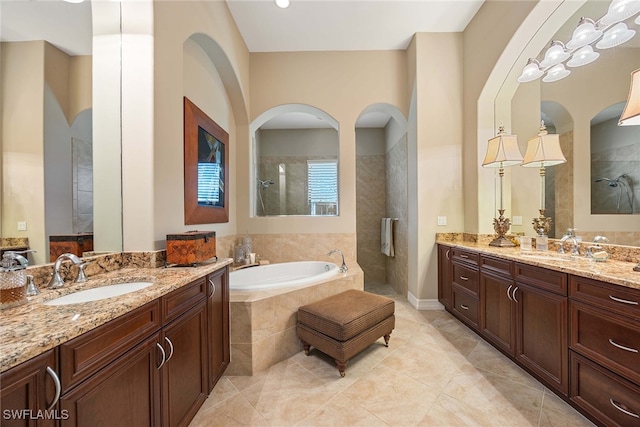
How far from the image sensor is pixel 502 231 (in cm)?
248

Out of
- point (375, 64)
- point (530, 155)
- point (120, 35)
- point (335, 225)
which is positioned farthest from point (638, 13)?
point (120, 35)

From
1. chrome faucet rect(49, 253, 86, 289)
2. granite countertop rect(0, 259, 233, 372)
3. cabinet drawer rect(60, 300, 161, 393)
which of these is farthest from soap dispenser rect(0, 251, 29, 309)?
cabinet drawer rect(60, 300, 161, 393)

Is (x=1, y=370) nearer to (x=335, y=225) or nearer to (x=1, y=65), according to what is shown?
(x=1, y=65)

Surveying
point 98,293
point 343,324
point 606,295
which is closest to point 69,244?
point 98,293

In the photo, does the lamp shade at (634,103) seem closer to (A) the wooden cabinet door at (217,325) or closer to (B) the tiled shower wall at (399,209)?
(B) the tiled shower wall at (399,209)

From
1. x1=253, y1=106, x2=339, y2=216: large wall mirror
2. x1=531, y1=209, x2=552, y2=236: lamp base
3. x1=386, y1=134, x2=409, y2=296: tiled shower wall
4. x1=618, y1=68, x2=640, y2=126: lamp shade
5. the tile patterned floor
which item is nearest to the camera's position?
x1=618, y1=68, x2=640, y2=126: lamp shade

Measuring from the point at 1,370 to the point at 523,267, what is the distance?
2.50 metres

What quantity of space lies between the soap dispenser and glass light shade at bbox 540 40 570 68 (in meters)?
3.77

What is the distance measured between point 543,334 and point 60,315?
248 cm

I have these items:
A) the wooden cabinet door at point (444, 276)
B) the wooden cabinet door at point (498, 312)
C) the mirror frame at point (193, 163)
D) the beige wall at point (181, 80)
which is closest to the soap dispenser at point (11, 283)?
the beige wall at point (181, 80)

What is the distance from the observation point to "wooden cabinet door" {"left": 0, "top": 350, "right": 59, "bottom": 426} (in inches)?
21.6

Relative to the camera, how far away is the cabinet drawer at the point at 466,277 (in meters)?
2.31

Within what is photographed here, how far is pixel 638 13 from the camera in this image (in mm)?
1593

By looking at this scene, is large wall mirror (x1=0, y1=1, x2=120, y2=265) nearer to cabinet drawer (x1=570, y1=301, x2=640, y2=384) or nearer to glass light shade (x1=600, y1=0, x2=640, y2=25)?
cabinet drawer (x1=570, y1=301, x2=640, y2=384)
